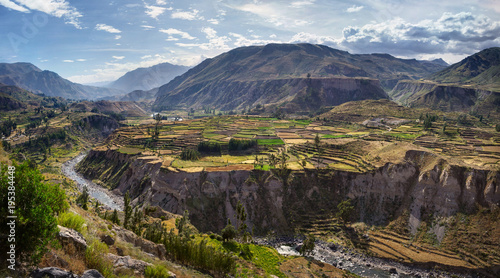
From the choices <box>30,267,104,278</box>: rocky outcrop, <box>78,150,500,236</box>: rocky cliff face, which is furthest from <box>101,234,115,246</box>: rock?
<box>78,150,500,236</box>: rocky cliff face

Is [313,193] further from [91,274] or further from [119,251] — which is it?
[91,274]

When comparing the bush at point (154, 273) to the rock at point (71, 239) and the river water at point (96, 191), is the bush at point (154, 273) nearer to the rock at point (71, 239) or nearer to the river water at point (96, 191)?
the rock at point (71, 239)

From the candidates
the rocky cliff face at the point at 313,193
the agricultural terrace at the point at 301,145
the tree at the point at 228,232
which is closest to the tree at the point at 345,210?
the rocky cliff face at the point at 313,193

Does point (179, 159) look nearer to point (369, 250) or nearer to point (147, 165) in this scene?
point (147, 165)

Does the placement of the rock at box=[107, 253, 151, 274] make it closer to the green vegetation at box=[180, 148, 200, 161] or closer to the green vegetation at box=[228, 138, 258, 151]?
the green vegetation at box=[180, 148, 200, 161]

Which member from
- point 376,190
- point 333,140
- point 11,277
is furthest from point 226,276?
point 333,140

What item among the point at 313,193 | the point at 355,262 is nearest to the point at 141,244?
the point at 355,262

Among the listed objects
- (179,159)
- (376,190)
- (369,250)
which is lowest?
(369,250)
